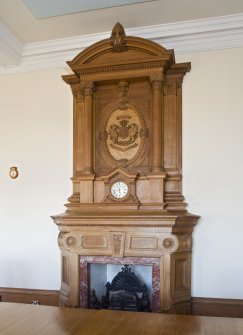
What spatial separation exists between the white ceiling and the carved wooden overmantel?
0.72 feet

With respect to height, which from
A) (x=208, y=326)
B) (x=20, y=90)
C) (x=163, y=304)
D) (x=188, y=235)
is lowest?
(x=163, y=304)

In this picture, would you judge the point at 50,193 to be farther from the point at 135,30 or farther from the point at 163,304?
the point at 135,30

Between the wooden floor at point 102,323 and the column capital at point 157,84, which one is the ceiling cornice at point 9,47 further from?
the wooden floor at point 102,323

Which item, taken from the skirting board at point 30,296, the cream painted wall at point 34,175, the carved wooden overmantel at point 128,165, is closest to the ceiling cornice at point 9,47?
the cream painted wall at point 34,175

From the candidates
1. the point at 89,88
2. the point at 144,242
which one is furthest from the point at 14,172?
the point at 144,242

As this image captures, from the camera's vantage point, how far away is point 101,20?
3.54 m

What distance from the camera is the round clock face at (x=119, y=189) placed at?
3.62 m

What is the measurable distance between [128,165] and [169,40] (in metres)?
1.44

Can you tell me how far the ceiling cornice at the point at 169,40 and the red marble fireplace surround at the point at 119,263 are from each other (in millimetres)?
2254

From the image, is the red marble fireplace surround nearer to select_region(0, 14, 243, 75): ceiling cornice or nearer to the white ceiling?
select_region(0, 14, 243, 75): ceiling cornice

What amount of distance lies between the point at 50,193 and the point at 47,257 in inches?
29.3

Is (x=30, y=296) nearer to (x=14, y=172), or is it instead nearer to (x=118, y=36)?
(x=14, y=172)

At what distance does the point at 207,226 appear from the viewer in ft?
11.7

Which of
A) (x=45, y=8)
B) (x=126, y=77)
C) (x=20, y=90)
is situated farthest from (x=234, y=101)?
(x=20, y=90)
